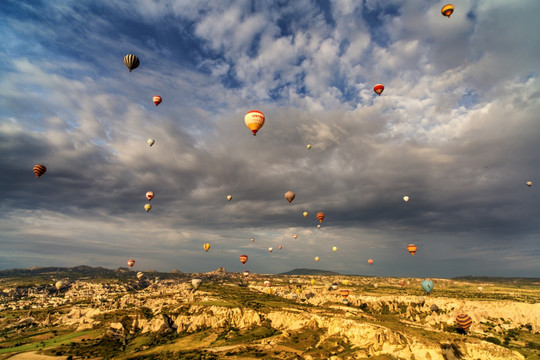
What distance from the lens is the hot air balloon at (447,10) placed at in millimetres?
60281

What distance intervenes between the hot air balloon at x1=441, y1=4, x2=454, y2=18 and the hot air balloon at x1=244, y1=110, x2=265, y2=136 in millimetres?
44546

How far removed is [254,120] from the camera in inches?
2491

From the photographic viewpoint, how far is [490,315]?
129750mm

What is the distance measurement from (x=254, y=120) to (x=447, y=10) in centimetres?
4720

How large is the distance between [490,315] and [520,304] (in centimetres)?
1531

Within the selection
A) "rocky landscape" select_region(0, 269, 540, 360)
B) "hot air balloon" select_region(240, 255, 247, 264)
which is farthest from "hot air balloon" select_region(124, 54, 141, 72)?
"rocky landscape" select_region(0, 269, 540, 360)

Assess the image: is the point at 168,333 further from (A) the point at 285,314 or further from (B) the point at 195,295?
(A) the point at 285,314

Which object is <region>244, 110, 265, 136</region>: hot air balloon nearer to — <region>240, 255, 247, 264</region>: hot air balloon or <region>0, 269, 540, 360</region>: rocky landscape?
<region>0, 269, 540, 360</region>: rocky landscape

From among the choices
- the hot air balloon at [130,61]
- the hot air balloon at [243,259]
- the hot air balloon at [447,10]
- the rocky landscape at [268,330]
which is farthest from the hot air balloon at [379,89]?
the hot air balloon at [243,259]

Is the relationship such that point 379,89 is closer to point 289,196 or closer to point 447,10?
point 447,10

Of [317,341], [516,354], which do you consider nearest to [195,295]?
[317,341]

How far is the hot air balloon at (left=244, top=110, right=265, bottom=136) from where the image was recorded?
63.3 m

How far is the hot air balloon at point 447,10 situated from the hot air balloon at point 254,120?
4455 centimetres

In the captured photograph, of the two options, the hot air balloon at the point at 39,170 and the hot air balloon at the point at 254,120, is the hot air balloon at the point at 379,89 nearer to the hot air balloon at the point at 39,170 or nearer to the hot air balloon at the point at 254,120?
the hot air balloon at the point at 254,120
